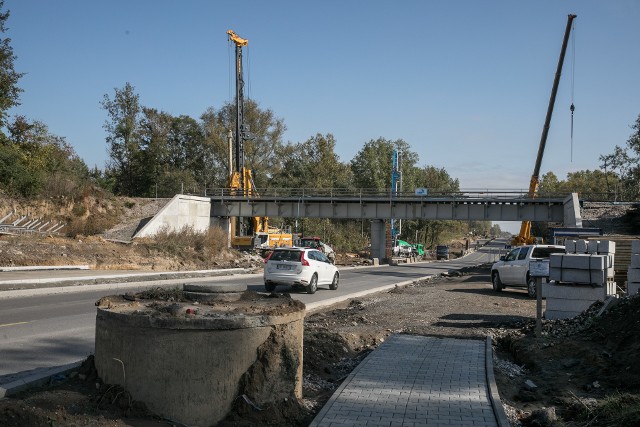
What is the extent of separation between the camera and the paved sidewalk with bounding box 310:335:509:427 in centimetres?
617

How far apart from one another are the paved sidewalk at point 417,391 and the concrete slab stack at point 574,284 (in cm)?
483

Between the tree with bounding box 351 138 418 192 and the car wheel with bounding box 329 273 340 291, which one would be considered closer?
the car wheel with bounding box 329 273 340 291

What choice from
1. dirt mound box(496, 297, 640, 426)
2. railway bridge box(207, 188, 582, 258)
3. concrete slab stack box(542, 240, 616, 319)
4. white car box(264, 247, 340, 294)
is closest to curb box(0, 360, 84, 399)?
dirt mound box(496, 297, 640, 426)

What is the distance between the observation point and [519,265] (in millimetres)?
22938

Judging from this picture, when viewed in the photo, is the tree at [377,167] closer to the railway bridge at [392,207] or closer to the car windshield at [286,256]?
the railway bridge at [392,207]

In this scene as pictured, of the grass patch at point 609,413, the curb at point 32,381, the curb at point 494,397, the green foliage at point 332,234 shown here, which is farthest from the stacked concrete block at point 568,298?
the green foliage at point 332,234

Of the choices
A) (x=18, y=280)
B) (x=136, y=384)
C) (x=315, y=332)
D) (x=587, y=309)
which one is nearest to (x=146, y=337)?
(x=136, y=384)

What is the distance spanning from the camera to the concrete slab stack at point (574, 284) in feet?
46.0

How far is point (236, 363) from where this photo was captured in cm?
612

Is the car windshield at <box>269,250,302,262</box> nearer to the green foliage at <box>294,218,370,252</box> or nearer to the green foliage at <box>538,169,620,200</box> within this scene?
the green foliage at <box>294,218,370,252</box>

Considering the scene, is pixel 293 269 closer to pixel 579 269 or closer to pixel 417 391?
pixel 579 269

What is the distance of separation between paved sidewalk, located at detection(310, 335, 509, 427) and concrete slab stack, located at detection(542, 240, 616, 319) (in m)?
4.83

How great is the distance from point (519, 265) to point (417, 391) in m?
16.7

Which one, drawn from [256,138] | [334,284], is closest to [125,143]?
[256,138]
